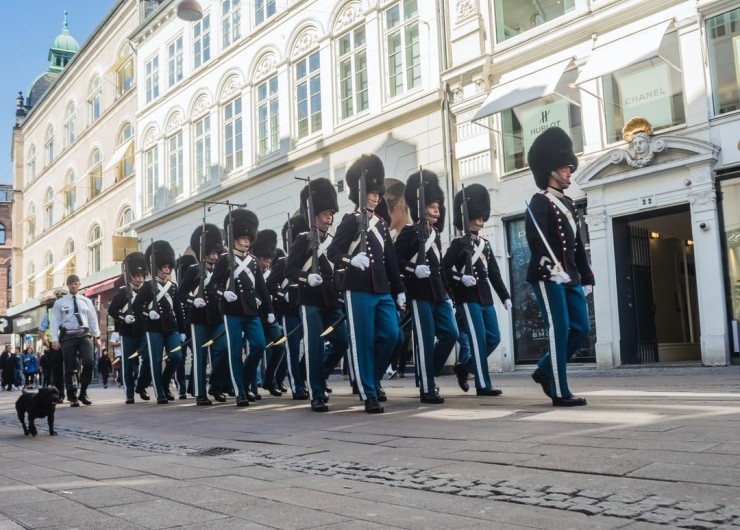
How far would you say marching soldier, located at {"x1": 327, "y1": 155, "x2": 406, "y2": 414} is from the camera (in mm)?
7641

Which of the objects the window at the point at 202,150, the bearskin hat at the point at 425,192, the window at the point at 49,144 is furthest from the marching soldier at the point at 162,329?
the window at the point at 49,144

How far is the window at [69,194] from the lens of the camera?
4226 cm

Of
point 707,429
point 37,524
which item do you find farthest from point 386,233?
point 37,524

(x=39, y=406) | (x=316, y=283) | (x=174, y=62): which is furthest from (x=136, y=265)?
(x=174, y=62)

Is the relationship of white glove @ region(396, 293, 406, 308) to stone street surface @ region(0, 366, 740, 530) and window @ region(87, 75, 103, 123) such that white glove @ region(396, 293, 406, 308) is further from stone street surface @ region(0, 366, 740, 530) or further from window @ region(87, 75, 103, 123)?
window @ region(87, 75, 103, 123)

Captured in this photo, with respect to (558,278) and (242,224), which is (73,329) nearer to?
(242,224)

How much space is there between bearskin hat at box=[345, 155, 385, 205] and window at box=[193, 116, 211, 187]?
20277 millimetres

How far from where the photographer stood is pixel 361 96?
21.8m

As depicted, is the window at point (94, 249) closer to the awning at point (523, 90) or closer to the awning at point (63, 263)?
the awning at point (63, 263)

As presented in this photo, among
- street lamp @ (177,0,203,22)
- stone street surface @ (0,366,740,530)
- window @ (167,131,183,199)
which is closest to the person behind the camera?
stone street surface @ (0,366,740,530)

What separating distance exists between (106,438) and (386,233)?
3.10 m

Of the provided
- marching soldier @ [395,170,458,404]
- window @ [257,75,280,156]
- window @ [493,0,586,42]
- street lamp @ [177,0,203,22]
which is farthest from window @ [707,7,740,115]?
window @ [257,75,280,156]

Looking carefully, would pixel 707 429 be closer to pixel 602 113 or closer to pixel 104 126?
pixel 602 113

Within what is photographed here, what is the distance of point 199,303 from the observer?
10.7 metres
